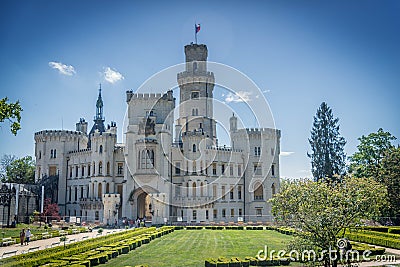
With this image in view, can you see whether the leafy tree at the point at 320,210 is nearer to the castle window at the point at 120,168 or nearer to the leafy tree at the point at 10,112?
the leafy tree at the point at 10,112

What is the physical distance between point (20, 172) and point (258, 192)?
1629 inches

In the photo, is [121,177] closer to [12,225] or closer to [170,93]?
[170,93]

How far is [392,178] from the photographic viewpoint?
1586 inches

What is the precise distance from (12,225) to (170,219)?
18.5 metres

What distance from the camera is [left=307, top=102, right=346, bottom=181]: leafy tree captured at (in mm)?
52938

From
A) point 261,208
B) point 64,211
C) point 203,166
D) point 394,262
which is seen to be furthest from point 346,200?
point 64,211

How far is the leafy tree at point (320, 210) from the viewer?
15531mm

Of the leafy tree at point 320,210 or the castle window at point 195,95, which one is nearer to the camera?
the leafy tree at point 320,210

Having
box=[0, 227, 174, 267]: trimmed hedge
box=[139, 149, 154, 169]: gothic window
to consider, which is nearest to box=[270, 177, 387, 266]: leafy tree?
box=[0, 227, 174, 267]: trimmed hedge

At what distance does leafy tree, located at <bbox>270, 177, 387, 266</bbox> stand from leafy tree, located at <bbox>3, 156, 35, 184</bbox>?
206 ft

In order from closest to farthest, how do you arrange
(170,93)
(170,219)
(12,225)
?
(12,225)
(170,219)
(170,93)

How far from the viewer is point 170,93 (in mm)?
59344

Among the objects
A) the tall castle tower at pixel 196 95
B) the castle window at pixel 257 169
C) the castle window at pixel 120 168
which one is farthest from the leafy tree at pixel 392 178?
the castle window at pixel 120 168

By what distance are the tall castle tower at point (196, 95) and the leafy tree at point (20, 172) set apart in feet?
95.7
